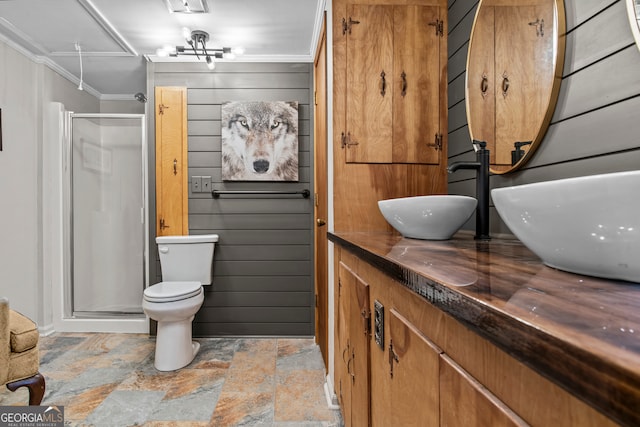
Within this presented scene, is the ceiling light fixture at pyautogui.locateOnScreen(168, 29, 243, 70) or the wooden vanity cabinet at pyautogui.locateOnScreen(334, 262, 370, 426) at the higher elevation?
the ceiling light fixture at pyautogui.locateOnScreen(168, 29, 243, 70)

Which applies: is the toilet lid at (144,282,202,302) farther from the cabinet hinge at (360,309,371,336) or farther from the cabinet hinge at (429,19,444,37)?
the cabinet hinge at (429,19,444,37)

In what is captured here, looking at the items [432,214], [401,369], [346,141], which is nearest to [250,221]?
[346,141]

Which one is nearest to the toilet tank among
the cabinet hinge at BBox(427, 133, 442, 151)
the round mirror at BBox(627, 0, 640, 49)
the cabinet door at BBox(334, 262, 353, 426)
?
the cabinet door at BBox(334, 262, 353, 426)

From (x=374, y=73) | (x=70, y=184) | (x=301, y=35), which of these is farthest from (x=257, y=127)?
Answer: (x=70, y=184)

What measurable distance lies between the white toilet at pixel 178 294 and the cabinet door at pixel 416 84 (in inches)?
64.6

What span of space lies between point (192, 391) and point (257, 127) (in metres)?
1.90

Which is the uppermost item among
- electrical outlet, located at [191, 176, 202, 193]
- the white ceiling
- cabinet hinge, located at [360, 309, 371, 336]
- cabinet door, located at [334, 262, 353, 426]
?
the white ceiling

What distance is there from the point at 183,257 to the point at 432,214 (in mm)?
2099

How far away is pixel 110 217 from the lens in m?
3.00

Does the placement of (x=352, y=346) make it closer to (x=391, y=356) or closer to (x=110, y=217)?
(x=391, y=356)

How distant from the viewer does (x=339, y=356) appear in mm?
1565

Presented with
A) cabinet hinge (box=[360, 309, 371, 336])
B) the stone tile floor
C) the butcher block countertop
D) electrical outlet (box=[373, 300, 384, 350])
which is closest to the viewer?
the butcher block countertop

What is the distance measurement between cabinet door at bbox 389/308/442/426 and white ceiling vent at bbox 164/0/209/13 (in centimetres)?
217

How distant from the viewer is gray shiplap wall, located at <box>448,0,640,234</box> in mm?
799
